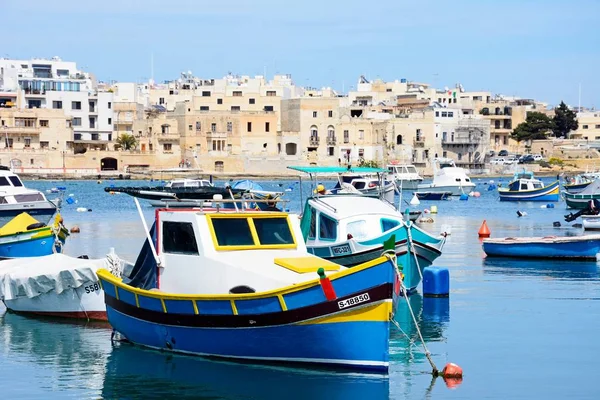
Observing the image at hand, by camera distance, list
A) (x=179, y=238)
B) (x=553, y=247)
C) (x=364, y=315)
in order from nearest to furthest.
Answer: (x=364, y=315)
(x=179, y=238)
(x=553, y=247)

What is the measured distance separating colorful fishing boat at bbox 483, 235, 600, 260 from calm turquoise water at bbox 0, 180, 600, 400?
3149mm

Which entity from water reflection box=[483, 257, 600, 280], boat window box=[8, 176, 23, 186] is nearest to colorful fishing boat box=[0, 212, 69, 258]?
boat window box=[8, 176, 23, 186]

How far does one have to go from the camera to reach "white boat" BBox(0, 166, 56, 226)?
35031 millimetres

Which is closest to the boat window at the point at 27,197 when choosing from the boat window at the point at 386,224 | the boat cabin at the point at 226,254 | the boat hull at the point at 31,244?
the boat hull at the point at 31,244

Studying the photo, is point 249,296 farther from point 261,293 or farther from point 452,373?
point 452,373

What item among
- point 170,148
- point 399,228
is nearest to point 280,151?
point 170,148

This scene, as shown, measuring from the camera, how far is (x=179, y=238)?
15.7 meters

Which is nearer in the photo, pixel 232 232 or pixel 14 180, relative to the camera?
pixel 232 232

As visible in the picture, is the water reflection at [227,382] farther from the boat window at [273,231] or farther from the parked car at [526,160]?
the parked car at [526,160]

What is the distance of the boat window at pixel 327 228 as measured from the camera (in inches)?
904

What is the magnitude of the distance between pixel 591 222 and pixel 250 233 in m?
21.7

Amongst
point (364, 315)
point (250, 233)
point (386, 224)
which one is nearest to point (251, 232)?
point (250, 233)

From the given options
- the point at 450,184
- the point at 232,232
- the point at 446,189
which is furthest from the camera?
the point at 450,184

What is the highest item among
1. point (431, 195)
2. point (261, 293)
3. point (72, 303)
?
point (261, 293)
